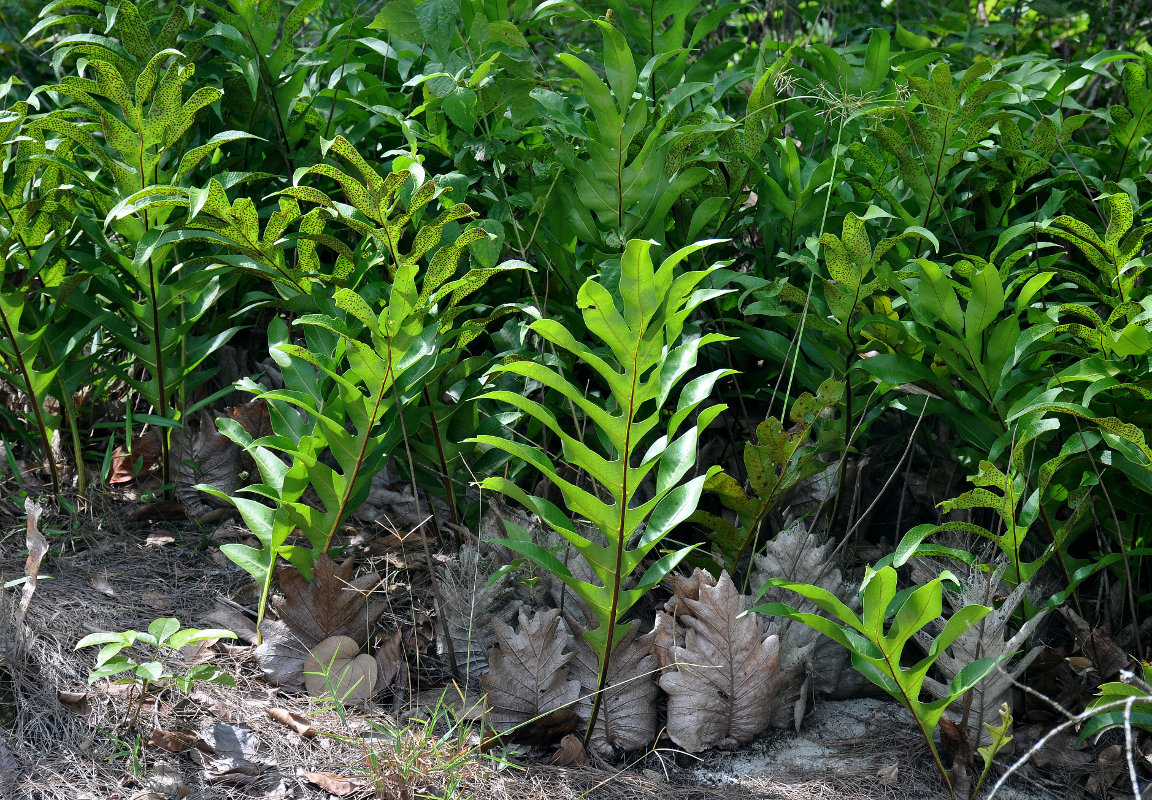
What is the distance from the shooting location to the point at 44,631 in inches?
69.0

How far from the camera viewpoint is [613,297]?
1.83 metres

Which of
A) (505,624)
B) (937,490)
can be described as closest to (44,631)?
(505,624)

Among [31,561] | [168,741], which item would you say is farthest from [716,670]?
[31,561]

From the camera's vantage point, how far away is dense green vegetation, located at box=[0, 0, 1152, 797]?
1657 millimetres

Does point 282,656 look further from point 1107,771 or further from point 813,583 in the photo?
point 1107,771

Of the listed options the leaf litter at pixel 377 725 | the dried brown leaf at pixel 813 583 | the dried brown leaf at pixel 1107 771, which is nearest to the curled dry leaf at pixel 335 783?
the leaf litter at pixel 377 725

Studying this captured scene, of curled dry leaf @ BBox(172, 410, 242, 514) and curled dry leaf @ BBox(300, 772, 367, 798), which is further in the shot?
curled dry leaf @ BBox(172, 410, 242, 514)

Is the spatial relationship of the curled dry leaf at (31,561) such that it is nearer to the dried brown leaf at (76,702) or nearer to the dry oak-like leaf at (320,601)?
the dried brown leaf at (76,702)

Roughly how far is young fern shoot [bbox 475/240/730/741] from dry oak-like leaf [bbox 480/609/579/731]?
3.2 inches

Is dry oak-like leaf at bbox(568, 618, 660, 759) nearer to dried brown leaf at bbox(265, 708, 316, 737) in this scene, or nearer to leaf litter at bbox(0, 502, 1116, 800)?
leaf litter at bbox(0, 502, 1116, 800)

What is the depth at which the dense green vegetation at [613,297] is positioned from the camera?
5.44ft

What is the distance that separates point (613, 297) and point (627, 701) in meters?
0.75

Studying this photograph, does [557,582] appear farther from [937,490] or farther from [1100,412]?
[1100,412]

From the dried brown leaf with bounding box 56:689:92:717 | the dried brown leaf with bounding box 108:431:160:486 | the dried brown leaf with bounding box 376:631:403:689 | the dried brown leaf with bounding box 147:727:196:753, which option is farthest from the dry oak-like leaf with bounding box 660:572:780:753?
the dried brown leaf with bounding box 108:431:160:486
